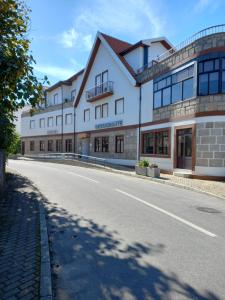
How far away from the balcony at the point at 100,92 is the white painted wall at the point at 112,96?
47 cm

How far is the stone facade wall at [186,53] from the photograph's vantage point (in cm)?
1717

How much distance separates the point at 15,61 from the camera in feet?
20.1

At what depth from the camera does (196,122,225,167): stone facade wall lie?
55.3ft

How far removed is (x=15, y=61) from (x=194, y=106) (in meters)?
14.0

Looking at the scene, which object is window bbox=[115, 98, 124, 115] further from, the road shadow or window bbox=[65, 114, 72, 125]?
the road shadow

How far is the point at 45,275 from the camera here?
4016mm

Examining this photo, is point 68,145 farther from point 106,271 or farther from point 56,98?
point 106,271

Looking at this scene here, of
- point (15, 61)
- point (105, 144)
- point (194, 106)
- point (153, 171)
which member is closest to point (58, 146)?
point (105, 144)

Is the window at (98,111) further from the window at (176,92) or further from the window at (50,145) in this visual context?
the window at (50,145)

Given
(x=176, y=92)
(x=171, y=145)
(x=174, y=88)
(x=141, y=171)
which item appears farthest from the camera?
(x=171, y=145)

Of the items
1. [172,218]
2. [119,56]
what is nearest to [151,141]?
[119,56]

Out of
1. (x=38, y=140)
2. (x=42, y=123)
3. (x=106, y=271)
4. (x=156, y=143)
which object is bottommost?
(x=106, y=271)

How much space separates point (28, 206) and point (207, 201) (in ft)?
21.5

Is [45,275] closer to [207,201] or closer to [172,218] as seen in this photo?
[172,218]
